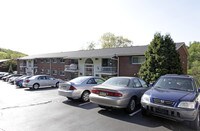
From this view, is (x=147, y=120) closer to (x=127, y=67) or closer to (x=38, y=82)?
(x=38, y=82)

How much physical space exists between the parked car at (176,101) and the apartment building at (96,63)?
40.6 feet

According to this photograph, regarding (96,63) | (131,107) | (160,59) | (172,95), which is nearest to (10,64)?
(96,63)

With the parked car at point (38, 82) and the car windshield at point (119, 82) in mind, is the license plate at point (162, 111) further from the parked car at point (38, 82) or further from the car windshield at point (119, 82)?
the parked car at point (38, 82)

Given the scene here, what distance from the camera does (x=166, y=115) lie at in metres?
5.28

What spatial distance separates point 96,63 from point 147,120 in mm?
19429

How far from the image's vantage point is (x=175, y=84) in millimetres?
6430

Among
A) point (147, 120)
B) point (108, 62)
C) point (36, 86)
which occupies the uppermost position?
point (108, 62)

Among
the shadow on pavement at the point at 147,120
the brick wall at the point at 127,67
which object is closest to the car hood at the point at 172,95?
the shadow on pavement at the point at 147,120

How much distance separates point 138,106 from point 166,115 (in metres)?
2.60

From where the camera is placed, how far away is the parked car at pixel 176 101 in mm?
5039

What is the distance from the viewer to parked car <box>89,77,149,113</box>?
6.34m

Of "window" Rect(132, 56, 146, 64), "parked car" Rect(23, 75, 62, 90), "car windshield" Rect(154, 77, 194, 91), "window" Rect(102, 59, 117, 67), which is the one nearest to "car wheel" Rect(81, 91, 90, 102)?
"car windshield" Rect(154, 77, 194, 91)

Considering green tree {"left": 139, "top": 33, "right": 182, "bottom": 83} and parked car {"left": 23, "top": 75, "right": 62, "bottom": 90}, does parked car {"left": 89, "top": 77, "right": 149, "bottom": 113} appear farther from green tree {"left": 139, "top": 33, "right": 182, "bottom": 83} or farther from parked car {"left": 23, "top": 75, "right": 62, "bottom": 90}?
parked car {"left": 23, "top": 75, "right": 62, "bottom": 90}

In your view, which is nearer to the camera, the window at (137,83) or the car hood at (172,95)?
the car hood at (172,95)
